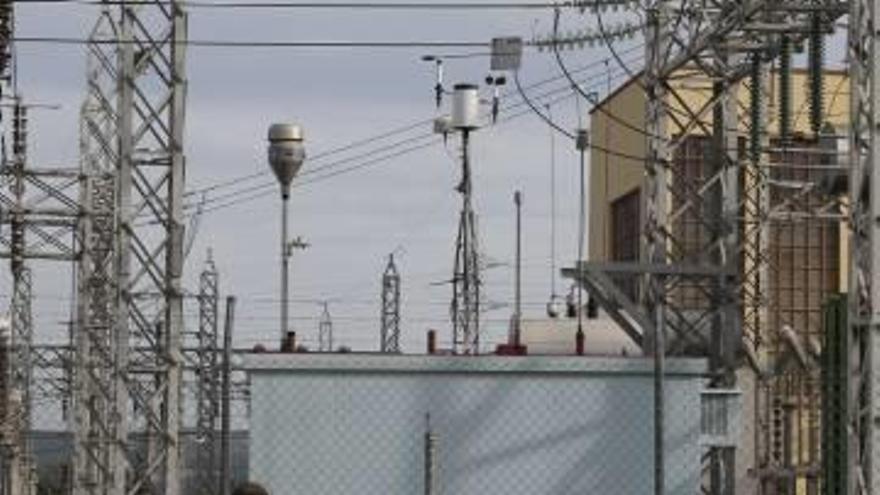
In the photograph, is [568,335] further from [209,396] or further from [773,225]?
[209,396]

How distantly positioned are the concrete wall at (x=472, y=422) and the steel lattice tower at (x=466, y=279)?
1409 cm

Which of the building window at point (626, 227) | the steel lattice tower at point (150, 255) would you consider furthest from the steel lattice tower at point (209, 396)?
the building window at point (626, 227)

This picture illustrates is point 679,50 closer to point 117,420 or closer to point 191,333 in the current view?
point 117,420

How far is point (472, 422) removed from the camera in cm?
1608

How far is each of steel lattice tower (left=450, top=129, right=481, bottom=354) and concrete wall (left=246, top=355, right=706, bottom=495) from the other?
555 inches

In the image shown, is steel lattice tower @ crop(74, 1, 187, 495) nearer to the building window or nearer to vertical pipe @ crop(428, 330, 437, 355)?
vertical pipe @ crop(428, 330, 437, 355)

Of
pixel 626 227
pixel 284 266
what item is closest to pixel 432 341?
pixel 284 266

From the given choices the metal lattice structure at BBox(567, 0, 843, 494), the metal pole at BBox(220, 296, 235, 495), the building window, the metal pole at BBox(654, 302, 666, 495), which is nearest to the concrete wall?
the metal pole at BBox(220, 296, 235, 495)

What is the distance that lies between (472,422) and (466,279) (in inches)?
693

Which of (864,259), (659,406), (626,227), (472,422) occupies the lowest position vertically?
(472,422)

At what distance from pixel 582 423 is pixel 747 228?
1412 centimetres

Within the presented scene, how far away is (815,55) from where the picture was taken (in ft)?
71.2

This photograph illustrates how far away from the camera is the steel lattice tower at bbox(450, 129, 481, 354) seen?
3192 centimetres

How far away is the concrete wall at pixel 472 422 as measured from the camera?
1562 centimetres
